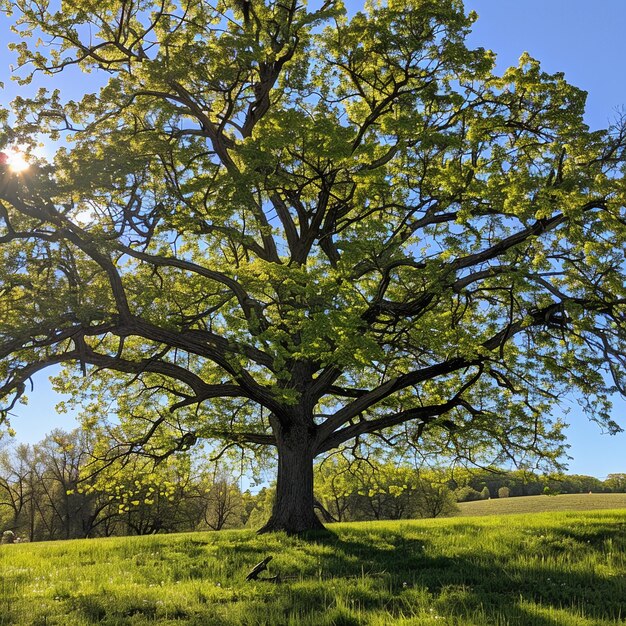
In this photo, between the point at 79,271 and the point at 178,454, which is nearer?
the point at 79,271

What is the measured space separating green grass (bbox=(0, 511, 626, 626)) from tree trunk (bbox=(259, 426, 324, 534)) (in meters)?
2.52

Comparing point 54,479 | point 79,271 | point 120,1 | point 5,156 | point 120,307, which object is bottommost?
point 54,479

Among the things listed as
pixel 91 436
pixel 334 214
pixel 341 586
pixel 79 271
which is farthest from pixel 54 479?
pixel 341 586

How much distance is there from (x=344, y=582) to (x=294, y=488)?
8239 mm

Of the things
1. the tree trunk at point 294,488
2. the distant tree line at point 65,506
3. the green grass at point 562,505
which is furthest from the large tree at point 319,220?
the distant tree line at point 65,506

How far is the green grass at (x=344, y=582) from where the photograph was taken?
18.3 ft

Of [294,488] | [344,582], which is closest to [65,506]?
[294,488]

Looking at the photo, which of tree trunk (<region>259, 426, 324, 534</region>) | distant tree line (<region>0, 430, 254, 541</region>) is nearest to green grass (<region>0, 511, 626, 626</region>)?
tree trunk (<region>259, 426, 324, 534</region>)

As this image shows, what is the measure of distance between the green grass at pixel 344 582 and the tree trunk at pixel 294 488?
8.28 ft

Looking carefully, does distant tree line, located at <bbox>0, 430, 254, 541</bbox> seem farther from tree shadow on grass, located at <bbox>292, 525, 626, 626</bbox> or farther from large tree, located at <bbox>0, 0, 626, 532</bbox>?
tree shadow on grass, located at <bbox>292, 525, 626, 626</bbox>

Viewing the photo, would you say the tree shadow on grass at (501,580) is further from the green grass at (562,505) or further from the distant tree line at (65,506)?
the distant tree line at (65,506)

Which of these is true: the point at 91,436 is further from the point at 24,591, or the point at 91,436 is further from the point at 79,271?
the point at 24,591

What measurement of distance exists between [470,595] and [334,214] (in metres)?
12.5

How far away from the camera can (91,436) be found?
2008 centimetres
